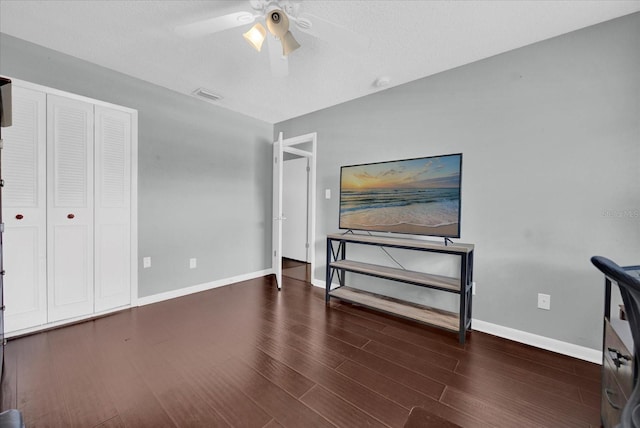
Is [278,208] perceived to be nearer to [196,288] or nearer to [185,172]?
[185,172]

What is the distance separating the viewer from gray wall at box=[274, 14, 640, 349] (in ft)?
5.73

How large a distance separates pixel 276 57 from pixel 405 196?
1702 mm

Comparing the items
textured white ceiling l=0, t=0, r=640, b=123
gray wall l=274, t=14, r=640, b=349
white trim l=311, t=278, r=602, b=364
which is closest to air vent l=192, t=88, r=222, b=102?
textured white ceiling l=0, t=0, r=640, b=123

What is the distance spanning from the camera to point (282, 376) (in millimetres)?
1640

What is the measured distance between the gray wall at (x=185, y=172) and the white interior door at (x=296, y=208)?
93cm

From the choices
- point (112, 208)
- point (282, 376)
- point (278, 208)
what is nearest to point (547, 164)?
point (282, 376)

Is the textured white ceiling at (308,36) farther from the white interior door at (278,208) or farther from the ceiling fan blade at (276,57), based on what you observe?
the white interior door at (278,208)

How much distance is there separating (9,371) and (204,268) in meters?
1.77

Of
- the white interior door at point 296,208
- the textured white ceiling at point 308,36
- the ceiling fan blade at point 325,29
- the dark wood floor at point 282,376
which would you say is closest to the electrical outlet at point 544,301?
the dark wood floor at point 282,376

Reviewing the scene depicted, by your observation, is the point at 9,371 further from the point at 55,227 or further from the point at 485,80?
the point at 485,80

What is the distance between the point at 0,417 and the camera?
1082 mm

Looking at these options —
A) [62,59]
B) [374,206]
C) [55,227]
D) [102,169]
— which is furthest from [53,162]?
[374,206]

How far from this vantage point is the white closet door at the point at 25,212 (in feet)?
6.65

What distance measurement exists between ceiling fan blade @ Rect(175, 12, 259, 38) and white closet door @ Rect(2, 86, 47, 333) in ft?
5.46
